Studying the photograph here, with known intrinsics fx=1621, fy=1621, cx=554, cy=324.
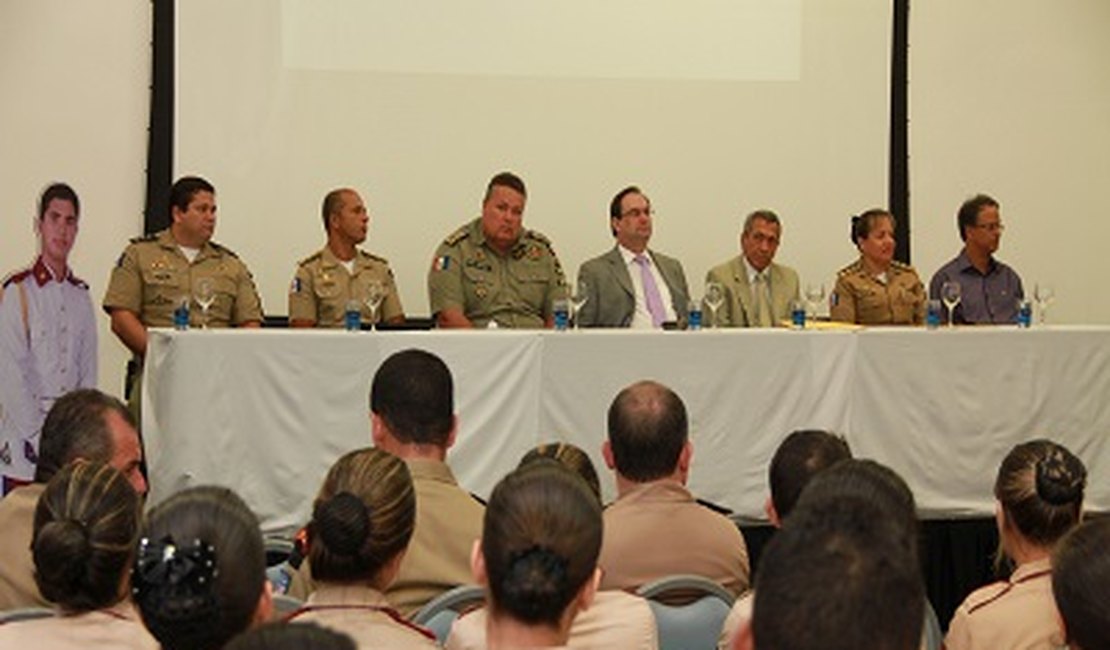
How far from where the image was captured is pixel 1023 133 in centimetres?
855

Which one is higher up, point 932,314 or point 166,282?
point 166,282

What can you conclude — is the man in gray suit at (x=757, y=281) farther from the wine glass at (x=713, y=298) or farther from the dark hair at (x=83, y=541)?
the dark hair at (x=83, y=541)

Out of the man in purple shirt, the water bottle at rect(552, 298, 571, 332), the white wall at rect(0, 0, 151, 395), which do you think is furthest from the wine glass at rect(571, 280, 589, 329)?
the white wall at rect(0, 0, 151, 395)

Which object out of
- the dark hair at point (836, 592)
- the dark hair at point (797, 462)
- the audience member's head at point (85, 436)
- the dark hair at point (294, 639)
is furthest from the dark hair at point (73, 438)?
the dark hair at point (836, 592)

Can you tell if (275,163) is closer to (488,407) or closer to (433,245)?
(433,245)

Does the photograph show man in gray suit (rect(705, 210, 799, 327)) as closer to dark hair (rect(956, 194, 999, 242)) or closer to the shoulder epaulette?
dark hair (rect(956, 194, 999, 242))

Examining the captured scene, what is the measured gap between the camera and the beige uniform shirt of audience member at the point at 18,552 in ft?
9.86

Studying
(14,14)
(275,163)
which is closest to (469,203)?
(275,163)

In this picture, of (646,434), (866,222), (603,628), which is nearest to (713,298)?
(866,222)

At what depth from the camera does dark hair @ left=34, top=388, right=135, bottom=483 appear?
3.32 metres

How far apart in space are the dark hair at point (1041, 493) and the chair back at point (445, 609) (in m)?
1.02

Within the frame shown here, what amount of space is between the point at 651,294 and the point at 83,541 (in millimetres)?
4612

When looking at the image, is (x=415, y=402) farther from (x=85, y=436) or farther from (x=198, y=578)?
(x=198, y=578)

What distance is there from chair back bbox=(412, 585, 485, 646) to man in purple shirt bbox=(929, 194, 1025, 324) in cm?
475
